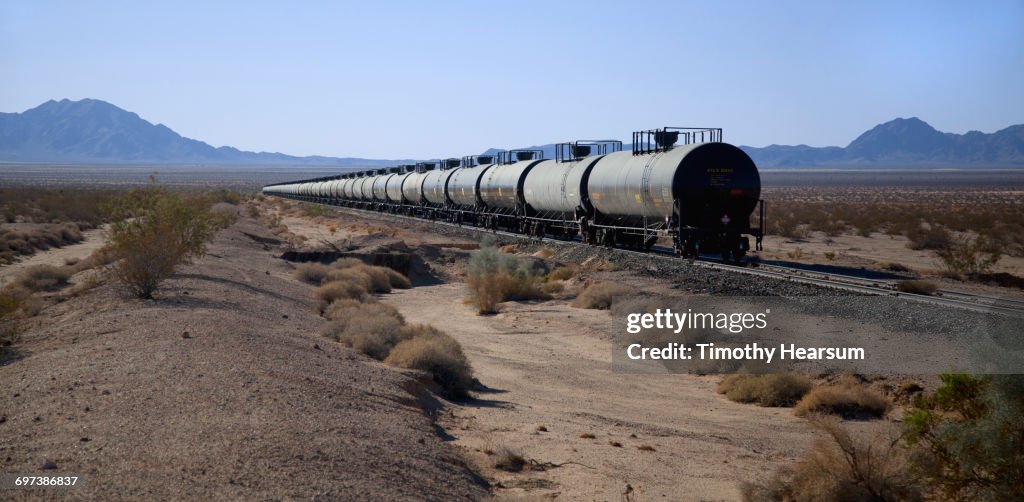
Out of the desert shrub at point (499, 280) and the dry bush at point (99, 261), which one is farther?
the desert shrub at point (499, 280)

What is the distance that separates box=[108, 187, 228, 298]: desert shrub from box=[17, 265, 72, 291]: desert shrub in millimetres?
3200

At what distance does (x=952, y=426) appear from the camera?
24.8 feet

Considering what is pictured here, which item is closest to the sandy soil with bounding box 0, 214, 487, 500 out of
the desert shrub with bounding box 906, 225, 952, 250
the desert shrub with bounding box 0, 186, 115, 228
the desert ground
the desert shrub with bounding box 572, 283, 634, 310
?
the desert ground

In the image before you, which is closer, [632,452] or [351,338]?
[632,452]

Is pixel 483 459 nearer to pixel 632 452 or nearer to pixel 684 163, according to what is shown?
pixel 632 452

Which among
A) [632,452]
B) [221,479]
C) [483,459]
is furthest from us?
[632,452]

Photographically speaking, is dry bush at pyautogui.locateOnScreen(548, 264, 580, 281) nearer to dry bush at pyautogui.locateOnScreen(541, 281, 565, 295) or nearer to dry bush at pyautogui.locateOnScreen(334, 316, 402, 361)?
dry bush at pyautogui.locateOnScreen(541, 281, 565, 295)

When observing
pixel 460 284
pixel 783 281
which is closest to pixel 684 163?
pixel 783 281

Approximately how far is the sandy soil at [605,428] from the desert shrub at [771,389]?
31 cm

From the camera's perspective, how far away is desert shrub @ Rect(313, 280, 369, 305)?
23.9 m

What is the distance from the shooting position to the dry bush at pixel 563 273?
2825 cm

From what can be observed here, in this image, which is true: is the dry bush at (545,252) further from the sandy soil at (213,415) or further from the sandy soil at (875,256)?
the sandy soil at (213,415)

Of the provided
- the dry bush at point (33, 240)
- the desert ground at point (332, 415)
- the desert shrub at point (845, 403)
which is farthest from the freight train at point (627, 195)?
the dry bush at point (33, 240)

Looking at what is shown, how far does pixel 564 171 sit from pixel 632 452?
84.7 ft
